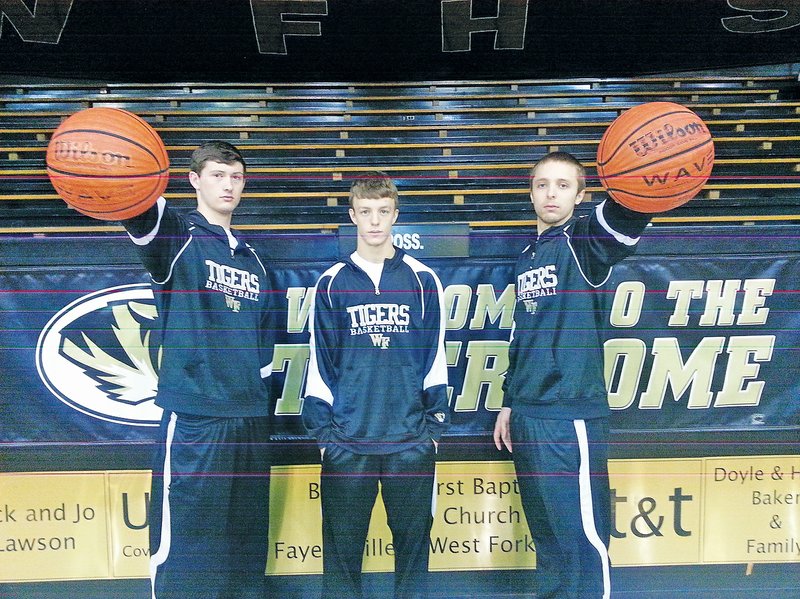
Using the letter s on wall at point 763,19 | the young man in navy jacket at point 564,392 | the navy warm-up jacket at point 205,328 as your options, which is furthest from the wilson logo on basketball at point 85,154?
the letter s on wall at point 763,19

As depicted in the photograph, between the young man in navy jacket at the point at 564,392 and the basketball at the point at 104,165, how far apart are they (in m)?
1.03

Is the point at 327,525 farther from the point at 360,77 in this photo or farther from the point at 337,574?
the point at 360,77

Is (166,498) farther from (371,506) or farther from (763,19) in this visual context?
(763,19)

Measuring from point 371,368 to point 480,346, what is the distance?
0.37 meters

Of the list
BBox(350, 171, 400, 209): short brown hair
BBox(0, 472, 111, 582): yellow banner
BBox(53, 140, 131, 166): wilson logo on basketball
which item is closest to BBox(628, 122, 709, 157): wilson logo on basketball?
BBox(350, 171, 400, 209): short brown hair

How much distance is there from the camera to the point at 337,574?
1448 millimetres

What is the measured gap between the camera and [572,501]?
1434mm

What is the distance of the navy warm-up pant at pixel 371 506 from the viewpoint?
4.71 ft

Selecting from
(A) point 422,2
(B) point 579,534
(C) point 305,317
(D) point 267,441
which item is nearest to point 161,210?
(C) point 305,317

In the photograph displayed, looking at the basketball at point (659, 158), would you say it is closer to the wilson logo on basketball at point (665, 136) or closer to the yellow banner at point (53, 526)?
the wilson logo on basketball at point (665, 136)

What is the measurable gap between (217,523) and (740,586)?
168 cm

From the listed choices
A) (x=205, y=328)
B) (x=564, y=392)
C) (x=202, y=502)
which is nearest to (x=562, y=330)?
(x=564, y=392)

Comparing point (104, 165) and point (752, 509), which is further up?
point (104, 165)

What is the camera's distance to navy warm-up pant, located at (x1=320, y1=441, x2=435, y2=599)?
1.43 meters
